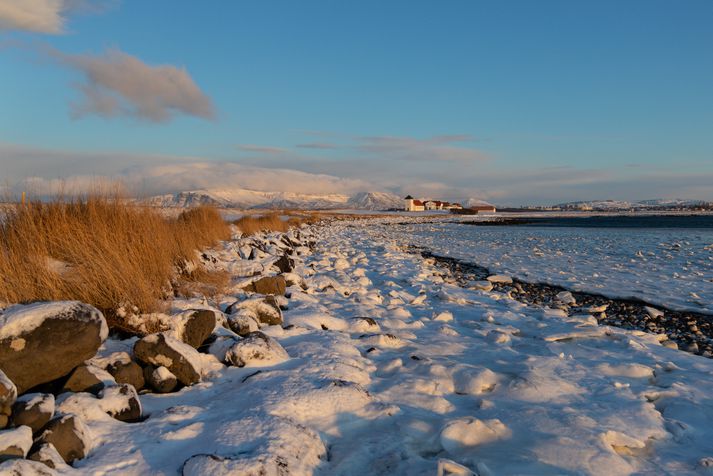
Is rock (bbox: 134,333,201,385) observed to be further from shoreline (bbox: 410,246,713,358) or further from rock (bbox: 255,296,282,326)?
shoreline (bbox: 410,246,713,358)

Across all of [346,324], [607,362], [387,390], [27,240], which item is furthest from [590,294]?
[27,240]

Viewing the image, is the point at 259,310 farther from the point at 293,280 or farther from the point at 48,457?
the point at 48,457

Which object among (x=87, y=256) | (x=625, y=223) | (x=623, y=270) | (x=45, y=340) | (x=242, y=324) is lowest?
(x=623, y=270)

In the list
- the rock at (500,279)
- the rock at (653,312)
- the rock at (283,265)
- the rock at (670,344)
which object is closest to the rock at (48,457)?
the rock at (670,344)

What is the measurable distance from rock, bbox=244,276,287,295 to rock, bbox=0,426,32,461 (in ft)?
12.4

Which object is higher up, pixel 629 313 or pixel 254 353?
pixel 254 353

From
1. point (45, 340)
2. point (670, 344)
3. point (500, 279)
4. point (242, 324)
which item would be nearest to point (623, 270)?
point (500, 279)

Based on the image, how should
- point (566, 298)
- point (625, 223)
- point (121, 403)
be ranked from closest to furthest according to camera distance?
point (121, 403) < point (566, 298) < point (625, 223)

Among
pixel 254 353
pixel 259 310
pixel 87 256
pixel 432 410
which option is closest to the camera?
pixel 432 410

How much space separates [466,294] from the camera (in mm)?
7734

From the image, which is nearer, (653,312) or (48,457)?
(48,457)

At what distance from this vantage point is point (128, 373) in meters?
3.07

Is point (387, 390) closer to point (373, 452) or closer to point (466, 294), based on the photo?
point (373, 452)

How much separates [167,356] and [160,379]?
0.17 meters
